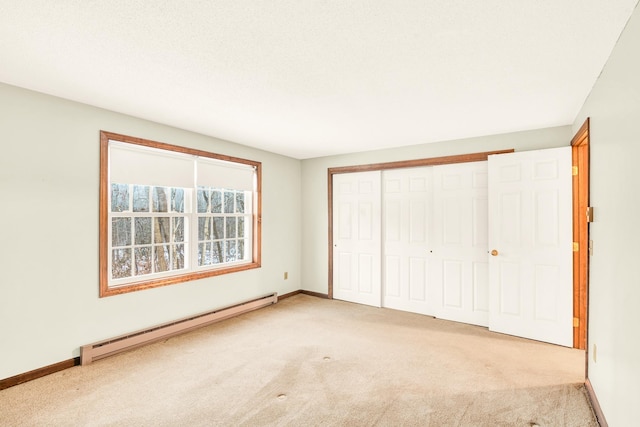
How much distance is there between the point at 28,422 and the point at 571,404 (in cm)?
372

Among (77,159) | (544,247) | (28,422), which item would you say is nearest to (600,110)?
(544,247)

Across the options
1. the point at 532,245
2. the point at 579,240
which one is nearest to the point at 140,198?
the point at 532,245

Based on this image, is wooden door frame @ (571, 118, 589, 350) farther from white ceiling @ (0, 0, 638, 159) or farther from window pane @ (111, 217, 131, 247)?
window pane @ (111, 217, 131, 247)

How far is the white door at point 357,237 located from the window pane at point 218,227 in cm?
180

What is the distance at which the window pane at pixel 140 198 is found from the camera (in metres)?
3.43

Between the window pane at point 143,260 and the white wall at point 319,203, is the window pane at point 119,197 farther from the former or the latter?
the white wall at point 319,203

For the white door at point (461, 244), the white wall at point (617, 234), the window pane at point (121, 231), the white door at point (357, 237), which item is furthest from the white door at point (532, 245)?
the window pane at point (121, 231)

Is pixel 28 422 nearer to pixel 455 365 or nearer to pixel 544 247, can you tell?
pixel 455 365

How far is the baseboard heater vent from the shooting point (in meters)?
2.93

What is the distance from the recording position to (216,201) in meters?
4.29

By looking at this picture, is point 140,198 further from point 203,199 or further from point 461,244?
point 461,244

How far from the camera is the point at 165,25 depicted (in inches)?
67.7

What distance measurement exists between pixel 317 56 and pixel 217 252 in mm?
3063

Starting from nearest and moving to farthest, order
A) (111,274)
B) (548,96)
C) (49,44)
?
(49,44) → (548,96) → (111,274)
